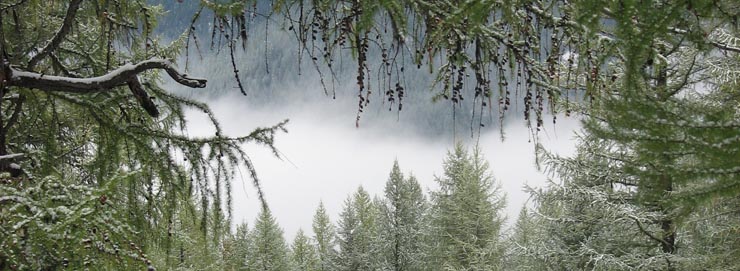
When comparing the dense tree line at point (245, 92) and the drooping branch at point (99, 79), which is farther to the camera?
the drooping branch at point (99, 79)

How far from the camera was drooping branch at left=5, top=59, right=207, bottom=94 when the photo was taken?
123 inches

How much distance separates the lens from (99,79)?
313cm

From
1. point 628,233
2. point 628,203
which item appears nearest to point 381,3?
point 628,203

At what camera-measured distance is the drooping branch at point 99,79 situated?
3123 millimetres

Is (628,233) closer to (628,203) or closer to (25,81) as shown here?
(628,203)

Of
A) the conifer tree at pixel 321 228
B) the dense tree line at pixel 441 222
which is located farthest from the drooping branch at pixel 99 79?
the conifer tree at pixel 321 228

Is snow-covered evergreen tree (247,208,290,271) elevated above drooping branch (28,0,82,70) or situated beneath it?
elevated above

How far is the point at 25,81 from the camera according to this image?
3.16m

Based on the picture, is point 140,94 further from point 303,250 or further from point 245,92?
point 303,250

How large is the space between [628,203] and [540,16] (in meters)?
8.34

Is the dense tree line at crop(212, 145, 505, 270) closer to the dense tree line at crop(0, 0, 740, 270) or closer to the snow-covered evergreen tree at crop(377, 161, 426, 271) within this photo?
the snow-covered evergreen tree at crop(377, 161, 426, 271)

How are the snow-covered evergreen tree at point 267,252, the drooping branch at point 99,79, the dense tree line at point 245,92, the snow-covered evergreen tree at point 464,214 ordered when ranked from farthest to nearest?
the snow-covered evergreen tree at point 267,252
the snow-covered evergreen tree at point 464,214
the drooping branch at point 99,79
the dense tree line at point 245,92

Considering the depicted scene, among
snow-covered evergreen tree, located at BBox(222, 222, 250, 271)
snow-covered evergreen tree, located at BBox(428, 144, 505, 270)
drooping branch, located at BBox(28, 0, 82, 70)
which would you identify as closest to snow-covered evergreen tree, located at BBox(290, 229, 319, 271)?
snow-covered evergreen tree, located at BBox(222, 222, 250, 271)

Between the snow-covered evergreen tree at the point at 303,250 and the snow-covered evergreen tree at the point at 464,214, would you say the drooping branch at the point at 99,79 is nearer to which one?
the snow-covered evergreen tree at the point at 464,214
